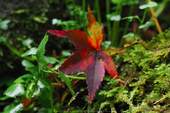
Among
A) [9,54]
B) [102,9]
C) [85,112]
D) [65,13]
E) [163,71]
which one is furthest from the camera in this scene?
[102,9]

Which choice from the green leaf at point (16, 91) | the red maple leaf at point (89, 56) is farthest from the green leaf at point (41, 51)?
the green leaf at point (16, 91)

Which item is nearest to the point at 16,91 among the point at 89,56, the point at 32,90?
the point at 32,90

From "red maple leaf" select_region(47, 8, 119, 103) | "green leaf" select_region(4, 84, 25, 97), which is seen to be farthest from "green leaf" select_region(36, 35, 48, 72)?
"green leaf" select_region(4, 84, 25, 97)

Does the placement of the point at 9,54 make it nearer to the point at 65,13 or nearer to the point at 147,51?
the point at 65,13

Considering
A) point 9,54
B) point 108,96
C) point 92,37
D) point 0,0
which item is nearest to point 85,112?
point 108,96

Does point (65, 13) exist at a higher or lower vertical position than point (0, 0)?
lower

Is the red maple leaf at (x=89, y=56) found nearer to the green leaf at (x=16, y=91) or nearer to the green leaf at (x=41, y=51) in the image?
the green leaf at (x=41, y=51)

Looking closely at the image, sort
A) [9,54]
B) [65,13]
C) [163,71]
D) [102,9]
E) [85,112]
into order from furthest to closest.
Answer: [102,9] → [65,13] → [9,54] → [85,112] → [163,71]

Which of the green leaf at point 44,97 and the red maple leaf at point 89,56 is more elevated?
the red maple leaf at point 89,56
